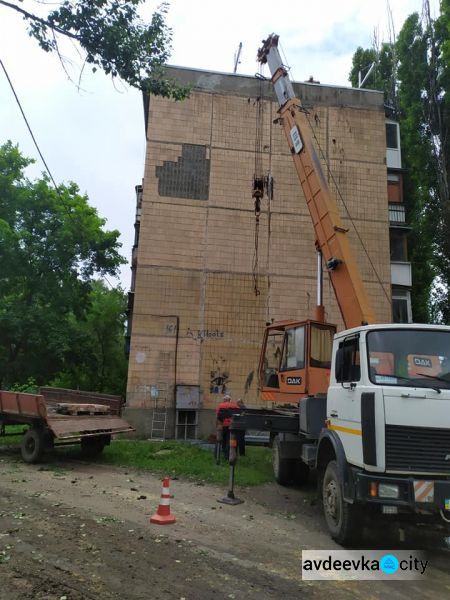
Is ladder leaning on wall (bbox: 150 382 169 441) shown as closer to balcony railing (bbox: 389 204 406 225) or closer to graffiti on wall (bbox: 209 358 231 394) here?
graffiti on wall (bbox: 209 358 231 394)

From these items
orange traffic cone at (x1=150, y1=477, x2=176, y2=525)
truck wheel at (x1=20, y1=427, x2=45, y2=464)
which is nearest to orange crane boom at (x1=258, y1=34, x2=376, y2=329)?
orange traffic cone at (x1=150, y1=477, x2=176, y2=525)

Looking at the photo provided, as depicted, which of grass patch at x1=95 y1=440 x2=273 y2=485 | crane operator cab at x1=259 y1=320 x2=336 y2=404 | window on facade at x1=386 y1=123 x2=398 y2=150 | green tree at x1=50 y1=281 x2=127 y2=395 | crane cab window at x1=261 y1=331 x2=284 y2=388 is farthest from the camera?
green tree at x1=50 y1=281 x2=127 y2=395

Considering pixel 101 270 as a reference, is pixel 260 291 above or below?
below

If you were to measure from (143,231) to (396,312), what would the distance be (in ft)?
34.4

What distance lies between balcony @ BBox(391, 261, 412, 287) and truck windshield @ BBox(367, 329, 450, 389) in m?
14.2

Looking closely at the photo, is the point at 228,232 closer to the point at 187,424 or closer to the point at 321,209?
the point at 187,424

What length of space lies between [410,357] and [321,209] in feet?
18.3

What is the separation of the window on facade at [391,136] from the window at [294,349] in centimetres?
1490

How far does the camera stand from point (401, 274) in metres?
19.7

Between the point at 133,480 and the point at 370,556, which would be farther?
the point at 133,480

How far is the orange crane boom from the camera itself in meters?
9.45

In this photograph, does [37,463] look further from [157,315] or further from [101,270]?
[101,270]

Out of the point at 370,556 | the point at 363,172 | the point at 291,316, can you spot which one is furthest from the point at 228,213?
the point at 370,556

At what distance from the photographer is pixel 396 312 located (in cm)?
1961
